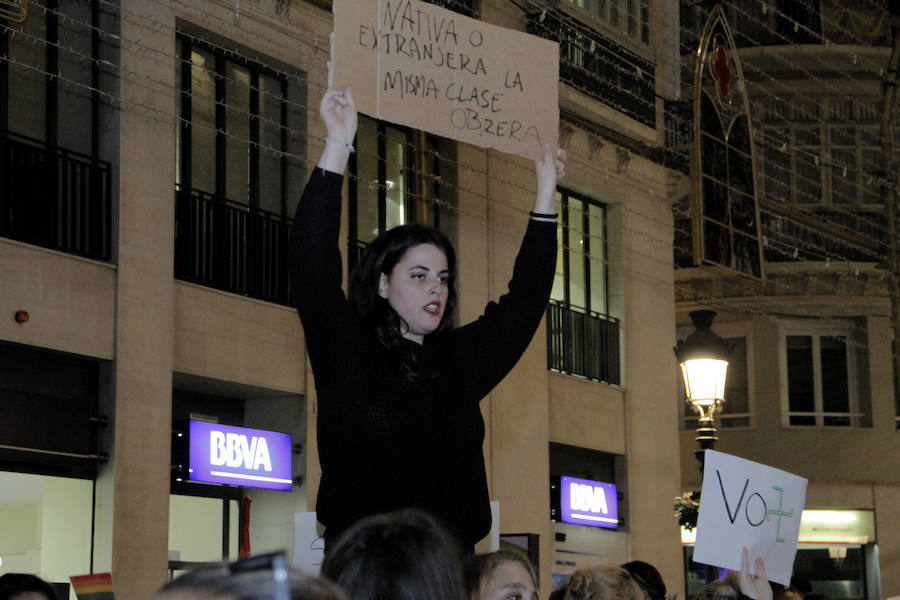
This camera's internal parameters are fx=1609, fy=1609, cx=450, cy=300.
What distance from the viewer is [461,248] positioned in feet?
61.1

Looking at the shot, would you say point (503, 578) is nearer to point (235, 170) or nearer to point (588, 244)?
point (235, 170)

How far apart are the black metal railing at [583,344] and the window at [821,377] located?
8786 mm

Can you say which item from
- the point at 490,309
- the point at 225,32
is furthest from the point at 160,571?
the point at 490,309

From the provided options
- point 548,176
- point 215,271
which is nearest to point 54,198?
point 215,271

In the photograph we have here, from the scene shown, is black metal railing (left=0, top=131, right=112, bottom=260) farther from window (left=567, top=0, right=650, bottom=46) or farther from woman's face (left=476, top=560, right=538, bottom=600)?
woman's face (left=476, top=560, right=538, bottom=600)

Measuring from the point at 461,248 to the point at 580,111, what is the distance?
10.2ft

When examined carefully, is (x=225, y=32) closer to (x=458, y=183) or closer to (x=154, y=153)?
(x=154, y=153)

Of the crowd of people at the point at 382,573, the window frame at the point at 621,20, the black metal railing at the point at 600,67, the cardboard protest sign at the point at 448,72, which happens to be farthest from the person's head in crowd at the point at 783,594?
the window frame at the point at 621,20

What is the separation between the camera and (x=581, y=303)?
2139 centimetres

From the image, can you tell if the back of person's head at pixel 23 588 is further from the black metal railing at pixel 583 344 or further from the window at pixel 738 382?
the window at pixel 738 382

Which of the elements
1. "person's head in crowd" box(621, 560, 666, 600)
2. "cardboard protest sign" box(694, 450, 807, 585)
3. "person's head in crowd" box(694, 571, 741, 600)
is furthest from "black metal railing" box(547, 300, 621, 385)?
"cardboard protest sign" box(694, 450, 807, 585)

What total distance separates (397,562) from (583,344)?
726 inches

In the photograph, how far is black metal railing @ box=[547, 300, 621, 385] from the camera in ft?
67.8

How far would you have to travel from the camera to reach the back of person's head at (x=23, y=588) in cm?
698
